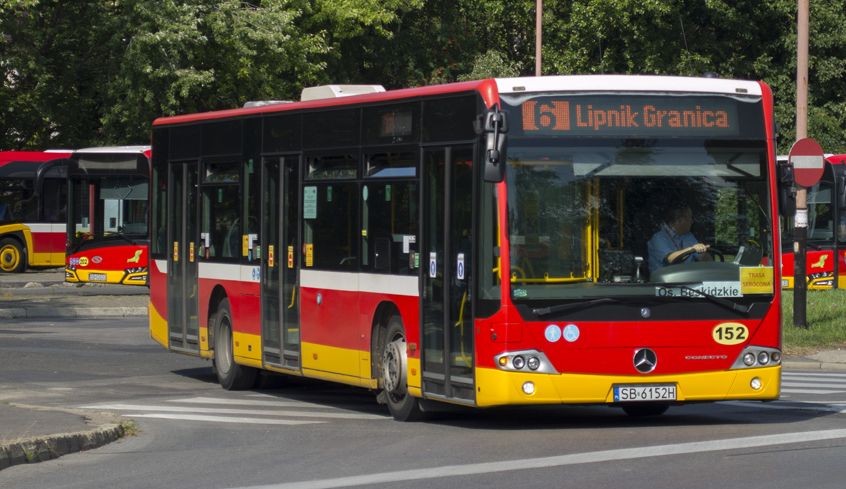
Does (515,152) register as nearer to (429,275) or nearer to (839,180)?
(429,275)

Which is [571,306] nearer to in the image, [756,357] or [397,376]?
[756,357]

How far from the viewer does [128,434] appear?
13.9m

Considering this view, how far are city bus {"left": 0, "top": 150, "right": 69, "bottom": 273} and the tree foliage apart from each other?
1238 mm

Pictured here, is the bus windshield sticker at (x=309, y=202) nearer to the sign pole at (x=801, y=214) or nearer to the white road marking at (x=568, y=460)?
the white road marking at (x=568, y=460)

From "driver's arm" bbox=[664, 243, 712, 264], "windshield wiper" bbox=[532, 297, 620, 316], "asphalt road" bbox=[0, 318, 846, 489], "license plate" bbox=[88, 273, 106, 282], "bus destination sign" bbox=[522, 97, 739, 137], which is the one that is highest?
"bus destination sign" bbox=[522, 97, 739, 137]

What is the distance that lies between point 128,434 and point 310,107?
13.2 feet

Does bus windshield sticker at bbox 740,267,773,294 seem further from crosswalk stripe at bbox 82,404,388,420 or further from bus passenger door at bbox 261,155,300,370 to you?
bus passenger door at bbox 261,155,300,370

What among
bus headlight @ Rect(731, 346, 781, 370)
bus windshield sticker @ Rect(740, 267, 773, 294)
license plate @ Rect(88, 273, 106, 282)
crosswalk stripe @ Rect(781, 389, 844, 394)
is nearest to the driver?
bus windshield sticker @ Rect(740, 267, 773, 294)

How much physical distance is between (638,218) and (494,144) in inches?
52.8

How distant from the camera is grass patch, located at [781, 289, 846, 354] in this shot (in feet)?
76.9

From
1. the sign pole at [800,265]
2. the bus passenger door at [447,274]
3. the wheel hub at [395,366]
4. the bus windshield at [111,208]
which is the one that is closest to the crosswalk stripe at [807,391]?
the wheel hub at [395,366]

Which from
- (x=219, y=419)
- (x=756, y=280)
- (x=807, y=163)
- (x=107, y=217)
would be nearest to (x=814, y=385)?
(x=807, y=163)

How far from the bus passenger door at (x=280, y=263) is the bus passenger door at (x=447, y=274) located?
2786 mm

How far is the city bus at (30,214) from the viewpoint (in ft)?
156
